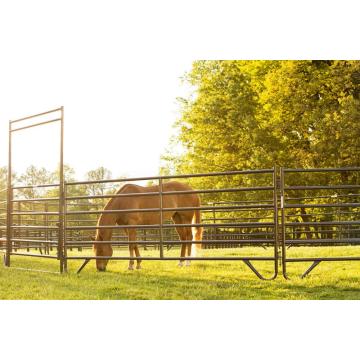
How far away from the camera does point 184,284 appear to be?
600cm

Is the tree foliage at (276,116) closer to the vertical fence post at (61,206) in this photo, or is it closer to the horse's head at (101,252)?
the horse's head at (101,252)

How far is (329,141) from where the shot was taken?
16000mm

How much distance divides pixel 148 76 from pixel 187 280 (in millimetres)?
24206

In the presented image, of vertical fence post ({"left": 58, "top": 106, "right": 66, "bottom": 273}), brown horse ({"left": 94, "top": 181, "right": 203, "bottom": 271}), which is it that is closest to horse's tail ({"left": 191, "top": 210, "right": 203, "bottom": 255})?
brown horse ({"left": 94, "top": 181, "right": 203, "bottom": 271})

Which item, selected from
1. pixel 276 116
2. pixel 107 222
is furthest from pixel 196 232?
pixel 276 116

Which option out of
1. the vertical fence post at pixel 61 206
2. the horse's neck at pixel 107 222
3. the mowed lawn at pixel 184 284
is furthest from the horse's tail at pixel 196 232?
the vertical fence post at pixel 61 206

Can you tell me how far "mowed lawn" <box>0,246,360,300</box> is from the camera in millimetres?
5305

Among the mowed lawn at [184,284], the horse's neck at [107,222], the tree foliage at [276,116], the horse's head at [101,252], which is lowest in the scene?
the mowed lawn at [184,284]

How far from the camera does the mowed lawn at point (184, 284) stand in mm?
5305

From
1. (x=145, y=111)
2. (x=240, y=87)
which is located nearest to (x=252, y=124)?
(x=240, y=87)

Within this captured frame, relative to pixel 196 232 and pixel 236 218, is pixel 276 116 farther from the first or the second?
pixel 196 232

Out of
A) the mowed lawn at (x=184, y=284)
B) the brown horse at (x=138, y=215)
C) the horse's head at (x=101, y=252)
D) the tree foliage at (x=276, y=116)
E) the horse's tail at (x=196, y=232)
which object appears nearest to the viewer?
the mowed lawn at (x=184, y=284)

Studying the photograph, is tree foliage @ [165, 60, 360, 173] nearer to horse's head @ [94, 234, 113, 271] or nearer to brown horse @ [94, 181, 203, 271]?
brown horse @ [94, 181, 203, 271]

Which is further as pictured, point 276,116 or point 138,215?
point 276,116
